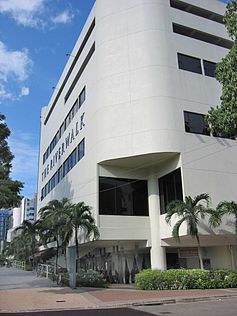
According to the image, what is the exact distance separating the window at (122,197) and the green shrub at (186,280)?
669 centimetres

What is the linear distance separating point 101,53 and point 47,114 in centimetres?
2647

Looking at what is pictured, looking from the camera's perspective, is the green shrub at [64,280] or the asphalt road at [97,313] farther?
the green shrub at [64,280]

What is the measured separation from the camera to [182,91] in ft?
88.1

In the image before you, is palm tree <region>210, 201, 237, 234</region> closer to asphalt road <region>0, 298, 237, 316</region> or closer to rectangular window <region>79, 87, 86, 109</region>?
asphalt road <region>0, 298, 237, 316</region>

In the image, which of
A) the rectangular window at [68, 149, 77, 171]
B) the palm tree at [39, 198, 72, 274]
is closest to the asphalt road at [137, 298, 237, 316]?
the palm tree at [39, 198, 72, 274]

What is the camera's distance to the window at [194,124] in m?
26.3

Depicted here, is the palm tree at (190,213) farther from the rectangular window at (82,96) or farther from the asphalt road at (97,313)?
the rectangular window at (82,96)

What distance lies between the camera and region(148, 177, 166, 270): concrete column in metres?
25.8

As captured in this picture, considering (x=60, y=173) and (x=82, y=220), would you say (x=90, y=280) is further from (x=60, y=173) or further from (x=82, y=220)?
(x=60, y=173)

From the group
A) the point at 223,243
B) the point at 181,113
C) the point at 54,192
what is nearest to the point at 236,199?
the point at 223,243

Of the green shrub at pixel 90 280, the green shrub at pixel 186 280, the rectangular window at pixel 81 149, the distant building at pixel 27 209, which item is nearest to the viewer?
the green shrub at pixel 186 280

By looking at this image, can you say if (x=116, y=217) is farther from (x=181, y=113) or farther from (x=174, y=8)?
(x=174, y=8)

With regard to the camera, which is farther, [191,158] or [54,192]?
[54,192]

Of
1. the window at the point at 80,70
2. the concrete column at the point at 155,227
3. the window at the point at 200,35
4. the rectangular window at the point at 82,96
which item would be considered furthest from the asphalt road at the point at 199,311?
the window at the point at 80,70
